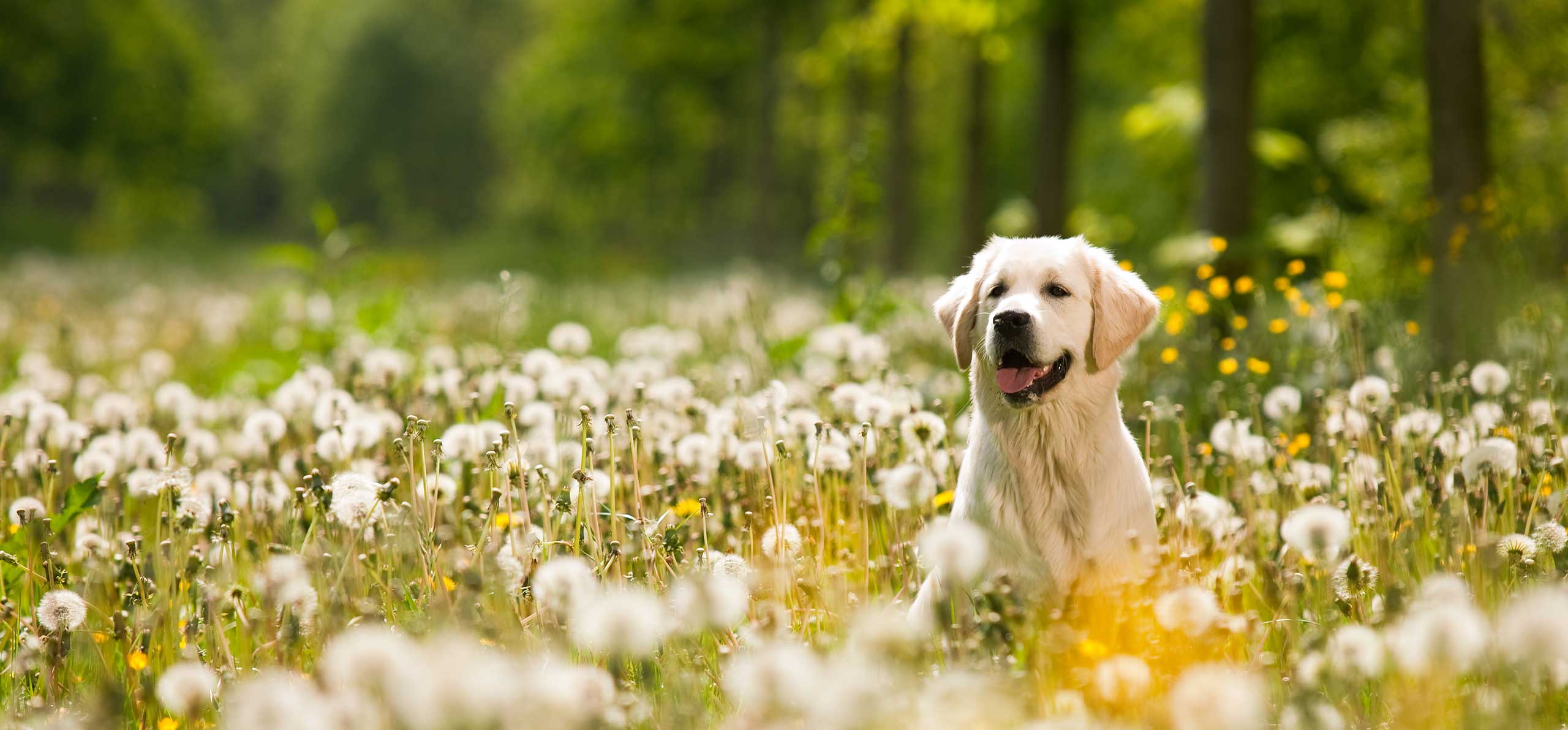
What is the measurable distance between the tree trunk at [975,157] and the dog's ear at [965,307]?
1360cm

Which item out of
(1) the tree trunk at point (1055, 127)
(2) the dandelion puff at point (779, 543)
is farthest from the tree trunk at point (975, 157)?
(2) the dandelion puff at point (779, 543)

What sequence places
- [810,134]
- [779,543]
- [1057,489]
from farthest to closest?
[810,134]
[1057,489]
[779,543]

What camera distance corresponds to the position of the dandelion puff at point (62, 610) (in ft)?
9.87

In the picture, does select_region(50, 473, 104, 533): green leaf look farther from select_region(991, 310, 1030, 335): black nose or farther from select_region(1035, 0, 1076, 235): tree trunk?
select_region(1035, 0, 1076, 235): tree trunk

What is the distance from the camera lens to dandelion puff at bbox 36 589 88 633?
118 inches

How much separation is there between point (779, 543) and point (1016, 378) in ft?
2.97

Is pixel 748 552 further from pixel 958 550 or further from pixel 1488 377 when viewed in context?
pixel 1488 377

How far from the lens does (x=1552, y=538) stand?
3162mm

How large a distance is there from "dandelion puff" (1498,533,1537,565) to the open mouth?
1267mm

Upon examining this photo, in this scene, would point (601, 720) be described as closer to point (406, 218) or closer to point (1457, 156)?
point (1457, 156)

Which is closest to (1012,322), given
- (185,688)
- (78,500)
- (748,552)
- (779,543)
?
(779,543)

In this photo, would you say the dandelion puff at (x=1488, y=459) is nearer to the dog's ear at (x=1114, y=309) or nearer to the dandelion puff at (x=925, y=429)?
the dog's ear at (x=1114, y=309)

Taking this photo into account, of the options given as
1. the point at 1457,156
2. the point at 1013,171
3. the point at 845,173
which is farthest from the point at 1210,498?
the point at 1013,171

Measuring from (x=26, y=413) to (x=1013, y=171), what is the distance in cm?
3690
